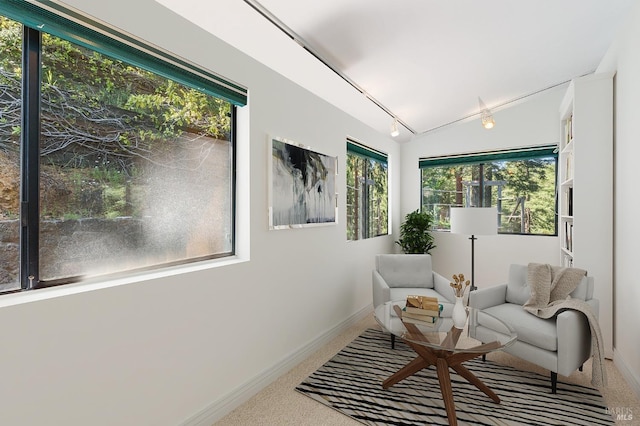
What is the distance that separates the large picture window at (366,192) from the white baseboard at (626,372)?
2591 mm

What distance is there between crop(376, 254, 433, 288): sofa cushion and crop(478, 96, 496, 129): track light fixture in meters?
1.51

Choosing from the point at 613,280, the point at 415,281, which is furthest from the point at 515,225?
the point at 415,281

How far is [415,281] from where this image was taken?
3.57 metres

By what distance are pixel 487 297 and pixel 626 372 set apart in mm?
1060

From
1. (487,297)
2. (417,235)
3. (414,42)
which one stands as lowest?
(487,297)

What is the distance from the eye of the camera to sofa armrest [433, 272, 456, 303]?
319cm

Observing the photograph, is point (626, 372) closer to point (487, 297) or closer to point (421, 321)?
point (487, 297)

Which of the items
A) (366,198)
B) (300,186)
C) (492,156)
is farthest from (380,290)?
(492,156)

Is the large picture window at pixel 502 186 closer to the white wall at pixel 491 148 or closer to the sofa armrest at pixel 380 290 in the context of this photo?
the white wall at pixel 491 148

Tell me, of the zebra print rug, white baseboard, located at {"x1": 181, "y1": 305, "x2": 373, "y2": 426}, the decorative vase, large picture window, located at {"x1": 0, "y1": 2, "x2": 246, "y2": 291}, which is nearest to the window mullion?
large picture window, located at {"x1": 0, "y1": 2, "x2": 246, "y2": 291}

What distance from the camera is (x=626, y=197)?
8.61ft

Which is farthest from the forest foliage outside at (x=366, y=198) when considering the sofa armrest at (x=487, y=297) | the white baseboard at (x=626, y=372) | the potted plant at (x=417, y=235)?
the white baseboard at (x=626, y=372)

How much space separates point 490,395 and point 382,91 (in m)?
2.67

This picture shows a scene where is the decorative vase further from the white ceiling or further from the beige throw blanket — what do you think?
the white ceiling
